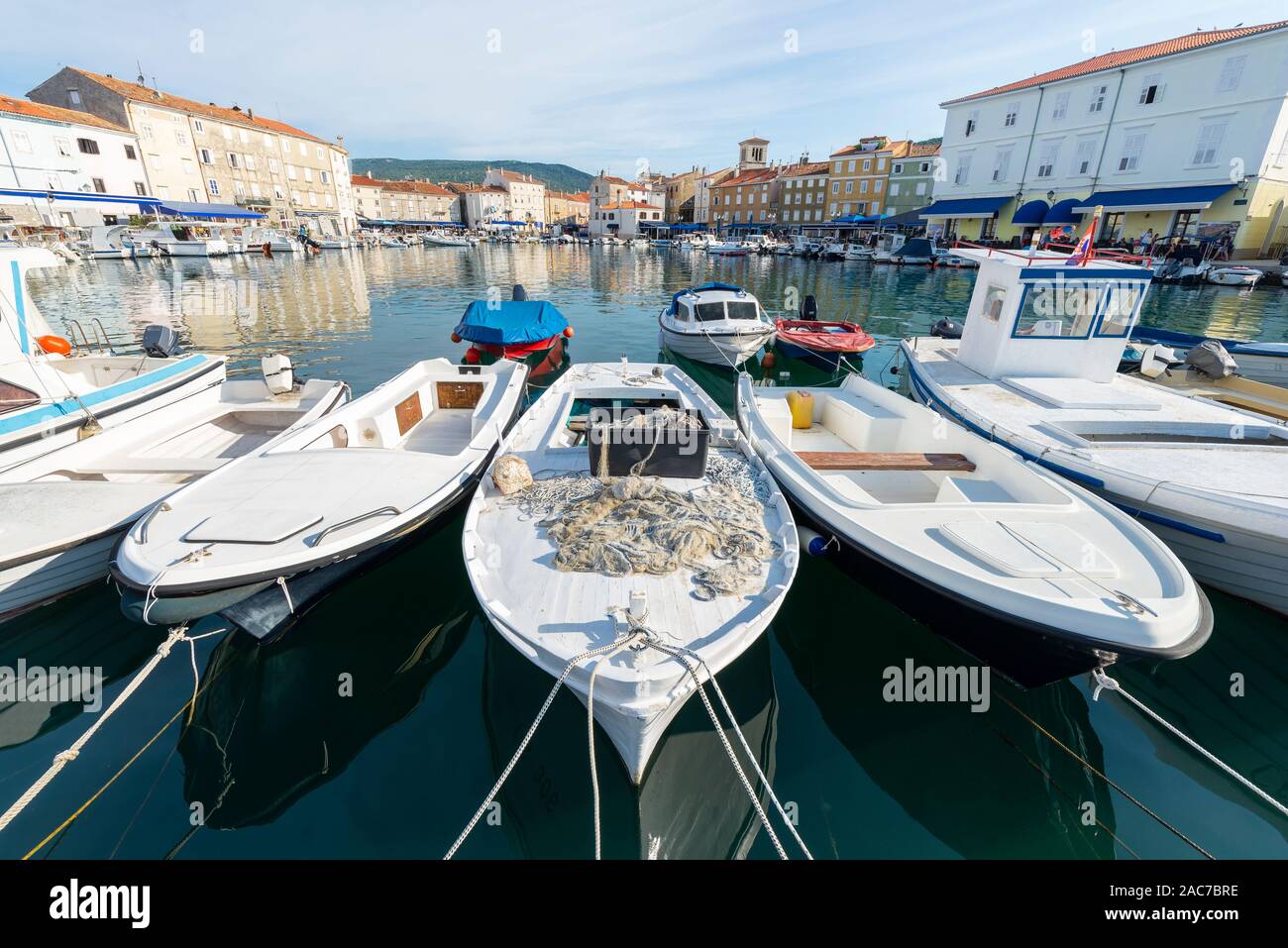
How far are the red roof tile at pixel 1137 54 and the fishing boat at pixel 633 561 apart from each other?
176 ft

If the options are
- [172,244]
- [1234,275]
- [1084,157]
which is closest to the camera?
[1234,275]

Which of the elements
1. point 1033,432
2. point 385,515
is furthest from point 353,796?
point 1033,432

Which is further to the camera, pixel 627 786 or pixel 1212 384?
pixel 1212 384

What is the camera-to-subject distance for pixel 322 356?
2003 centimetres

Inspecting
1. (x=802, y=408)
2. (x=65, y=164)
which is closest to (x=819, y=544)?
(x=802, y=408)

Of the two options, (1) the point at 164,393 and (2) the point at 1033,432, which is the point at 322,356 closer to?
(1) the point at 164,393

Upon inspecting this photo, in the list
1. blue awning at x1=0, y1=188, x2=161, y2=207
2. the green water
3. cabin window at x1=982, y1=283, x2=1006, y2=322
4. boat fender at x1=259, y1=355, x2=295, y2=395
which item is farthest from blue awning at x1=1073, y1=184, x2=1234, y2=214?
blue awning at x1=0, y1=188, x2=161, y2=207

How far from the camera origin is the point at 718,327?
18.4 meters

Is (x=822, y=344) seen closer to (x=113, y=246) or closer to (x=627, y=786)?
(x=627, y=786)

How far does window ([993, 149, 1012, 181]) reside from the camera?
1879 inches

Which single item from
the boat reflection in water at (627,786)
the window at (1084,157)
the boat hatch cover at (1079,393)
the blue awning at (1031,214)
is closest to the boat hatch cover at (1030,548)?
the boat reflection in water at (627,786)

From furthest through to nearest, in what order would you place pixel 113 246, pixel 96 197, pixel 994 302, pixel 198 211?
pixel 198 211
pixel 96 197
pixel 113 246
pixel 994 302

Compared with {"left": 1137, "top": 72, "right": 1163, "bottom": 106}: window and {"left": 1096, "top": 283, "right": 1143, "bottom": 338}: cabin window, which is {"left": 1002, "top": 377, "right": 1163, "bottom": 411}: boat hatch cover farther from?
{"left": 1137, "top": 72, "right": 1163, "bottom": 106}: window

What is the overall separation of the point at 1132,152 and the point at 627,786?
57.7 meters
